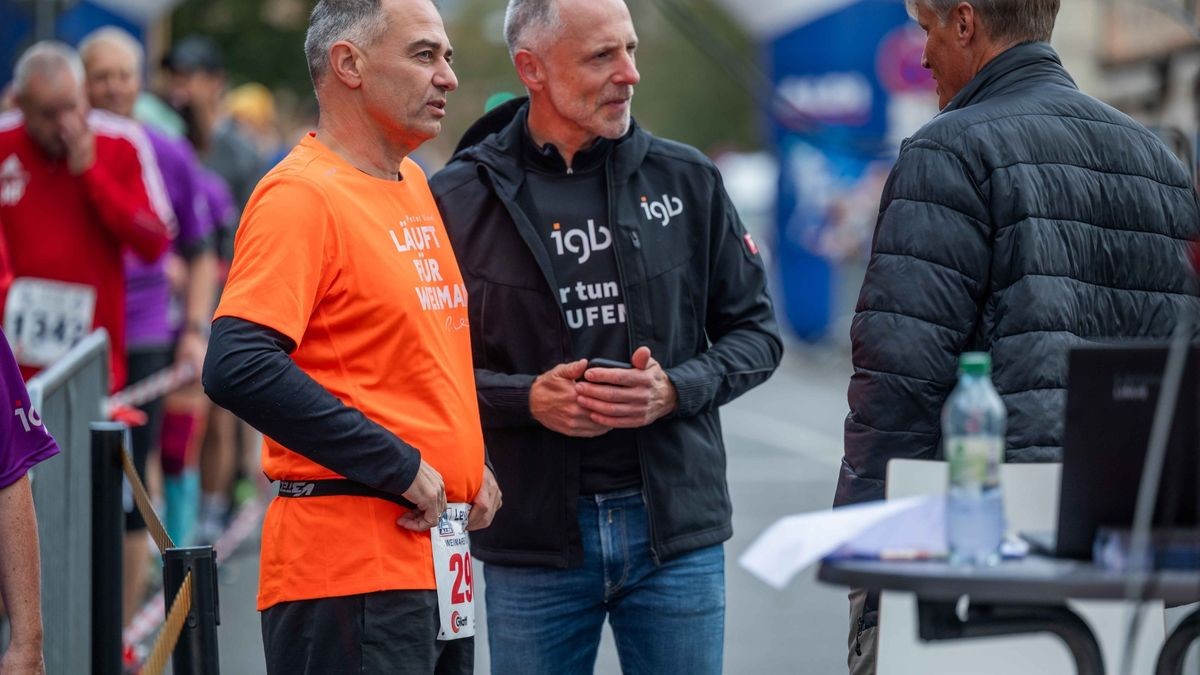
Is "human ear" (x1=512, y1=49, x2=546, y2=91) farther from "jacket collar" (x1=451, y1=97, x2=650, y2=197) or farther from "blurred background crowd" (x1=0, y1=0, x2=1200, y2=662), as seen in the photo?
"blurred background crowd" (x1=0, y1=0, x2=1200, y2=662)

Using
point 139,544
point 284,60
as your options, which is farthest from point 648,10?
point 139,544

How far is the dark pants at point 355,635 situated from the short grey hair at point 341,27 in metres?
1.12

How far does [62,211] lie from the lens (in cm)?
720

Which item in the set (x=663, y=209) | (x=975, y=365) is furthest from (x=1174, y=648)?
(x=663, y=209)

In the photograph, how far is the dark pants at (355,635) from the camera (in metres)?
3.74

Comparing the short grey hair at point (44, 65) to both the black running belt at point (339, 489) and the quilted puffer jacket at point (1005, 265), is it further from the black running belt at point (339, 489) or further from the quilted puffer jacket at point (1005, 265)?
the quilted puffer jacket at point (1005, 265)

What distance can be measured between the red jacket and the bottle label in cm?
484

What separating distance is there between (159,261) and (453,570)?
4592 millimetres

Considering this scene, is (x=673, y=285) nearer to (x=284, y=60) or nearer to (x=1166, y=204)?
(x=1166, y=204)

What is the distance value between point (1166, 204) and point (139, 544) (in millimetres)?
4754

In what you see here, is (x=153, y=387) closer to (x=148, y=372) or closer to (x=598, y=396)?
(x=148, y=372)

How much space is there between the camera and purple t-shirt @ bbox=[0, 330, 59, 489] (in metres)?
3.78

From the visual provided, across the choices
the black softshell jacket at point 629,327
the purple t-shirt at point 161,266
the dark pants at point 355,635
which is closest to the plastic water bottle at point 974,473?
the dark pants at point 355,635

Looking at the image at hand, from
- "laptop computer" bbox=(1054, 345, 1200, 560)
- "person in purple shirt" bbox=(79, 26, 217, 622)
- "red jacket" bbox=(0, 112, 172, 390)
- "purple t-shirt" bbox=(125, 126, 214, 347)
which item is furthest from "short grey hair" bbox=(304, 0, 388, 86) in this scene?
"purple t-shirt" bbox=(125, 126, 214, 347)
